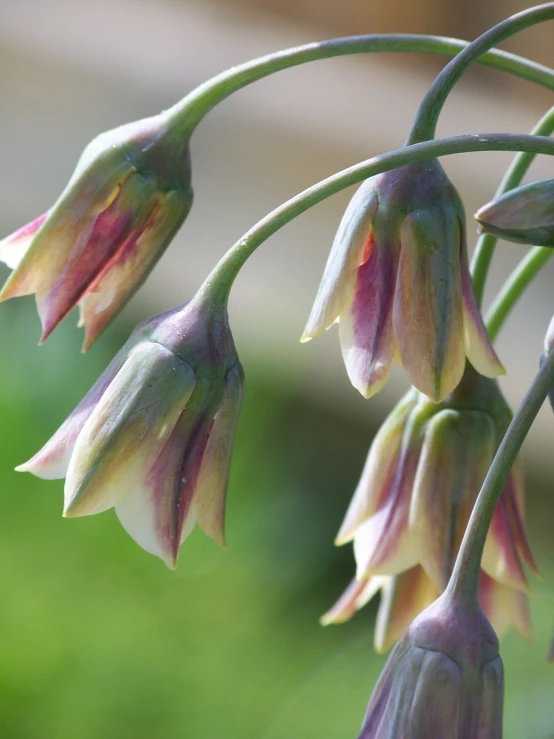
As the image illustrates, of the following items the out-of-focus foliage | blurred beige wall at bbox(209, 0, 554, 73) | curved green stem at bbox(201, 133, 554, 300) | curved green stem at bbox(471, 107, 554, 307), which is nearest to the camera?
curved green stem at bbox(201, 133, 554, 300)

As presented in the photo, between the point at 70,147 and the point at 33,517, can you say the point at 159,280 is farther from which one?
the point at 33,517

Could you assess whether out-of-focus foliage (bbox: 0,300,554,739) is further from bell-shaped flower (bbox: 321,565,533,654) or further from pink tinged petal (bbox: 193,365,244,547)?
pink tinged petal (bbox: 193,365,244,547)

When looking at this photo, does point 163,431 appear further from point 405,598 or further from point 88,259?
point 405,598

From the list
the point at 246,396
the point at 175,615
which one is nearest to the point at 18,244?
the point at 175,615

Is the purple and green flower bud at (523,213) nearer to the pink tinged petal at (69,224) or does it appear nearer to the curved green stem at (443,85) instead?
the curved green stem at (443,85)

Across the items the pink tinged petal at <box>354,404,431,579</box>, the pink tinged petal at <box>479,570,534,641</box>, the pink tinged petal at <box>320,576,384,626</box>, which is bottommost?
the pink tinged petal at <box>320,576,384,626</box>

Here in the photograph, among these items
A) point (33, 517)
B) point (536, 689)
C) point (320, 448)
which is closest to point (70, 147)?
point (320, 448)

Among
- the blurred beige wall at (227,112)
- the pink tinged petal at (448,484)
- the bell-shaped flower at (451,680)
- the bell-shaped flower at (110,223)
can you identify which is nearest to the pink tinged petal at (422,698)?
the bell-shaped flower at (451,680)

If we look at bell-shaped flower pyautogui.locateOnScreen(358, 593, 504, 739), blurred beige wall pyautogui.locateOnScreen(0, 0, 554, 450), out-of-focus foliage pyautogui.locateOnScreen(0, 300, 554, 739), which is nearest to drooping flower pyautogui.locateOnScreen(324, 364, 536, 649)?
bell-shaped flower pyautogui.locateOnScreen(358, 593, 504, 739)
